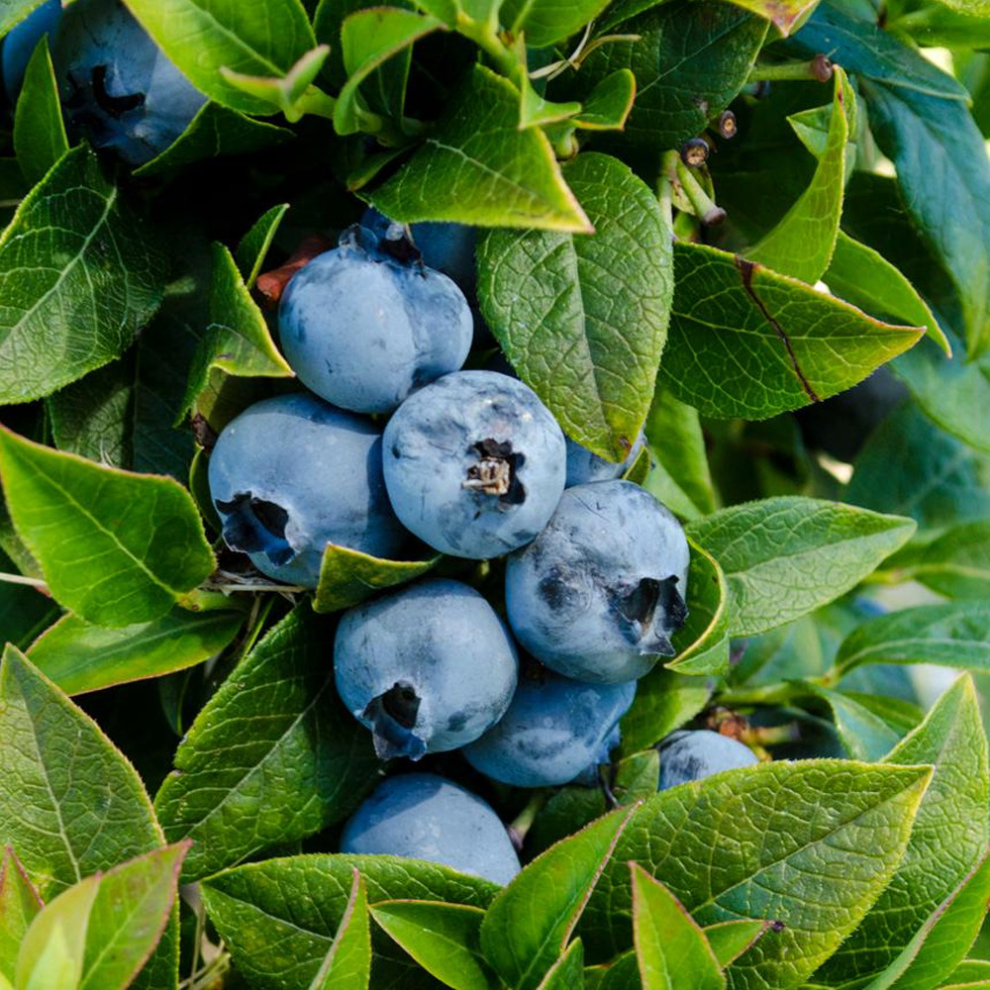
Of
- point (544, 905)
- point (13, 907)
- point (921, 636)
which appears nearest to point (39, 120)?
point (13, 907)

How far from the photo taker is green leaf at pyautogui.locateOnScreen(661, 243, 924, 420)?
2.60ft

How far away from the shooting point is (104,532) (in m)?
0.74

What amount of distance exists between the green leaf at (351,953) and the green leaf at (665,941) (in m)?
0.15

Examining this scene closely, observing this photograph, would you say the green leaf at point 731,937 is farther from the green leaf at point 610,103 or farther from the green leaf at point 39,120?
the green leaf at point 39,120

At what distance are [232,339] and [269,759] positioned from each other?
27 centimetres

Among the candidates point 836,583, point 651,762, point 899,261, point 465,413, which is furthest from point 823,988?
point 899,261

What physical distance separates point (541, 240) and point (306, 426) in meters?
0.19

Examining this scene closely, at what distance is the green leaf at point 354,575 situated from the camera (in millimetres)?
728

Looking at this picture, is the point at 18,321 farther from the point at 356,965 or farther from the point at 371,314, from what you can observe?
the point at 356,965

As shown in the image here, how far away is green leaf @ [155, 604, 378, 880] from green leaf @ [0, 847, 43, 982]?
0.10m

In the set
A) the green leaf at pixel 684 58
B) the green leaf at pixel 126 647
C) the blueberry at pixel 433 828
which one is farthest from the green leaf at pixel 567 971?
the green leaf at pixel 684 58

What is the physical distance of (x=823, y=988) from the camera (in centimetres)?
83

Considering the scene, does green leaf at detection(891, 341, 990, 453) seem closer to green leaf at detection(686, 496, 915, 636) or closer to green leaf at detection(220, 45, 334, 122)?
green leaf at detection(686, 496, 915, 636)

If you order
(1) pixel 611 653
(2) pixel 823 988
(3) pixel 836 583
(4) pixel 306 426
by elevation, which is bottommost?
(2) pixel 823 988
